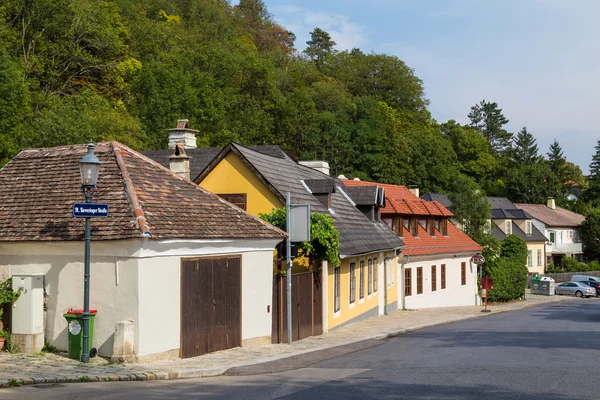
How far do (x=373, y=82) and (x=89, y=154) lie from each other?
243ft

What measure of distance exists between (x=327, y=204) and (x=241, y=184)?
3.71 m

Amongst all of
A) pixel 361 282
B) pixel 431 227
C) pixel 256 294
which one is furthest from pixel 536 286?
pixel 256 294

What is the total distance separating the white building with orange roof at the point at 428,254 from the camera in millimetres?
39438

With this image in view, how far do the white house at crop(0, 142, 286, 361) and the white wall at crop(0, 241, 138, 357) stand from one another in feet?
0.07

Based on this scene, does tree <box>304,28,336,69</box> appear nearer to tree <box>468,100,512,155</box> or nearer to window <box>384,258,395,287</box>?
tree <box>468,100,512,155</box>

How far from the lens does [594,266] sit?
7975 cm

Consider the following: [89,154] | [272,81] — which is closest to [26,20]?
[272,81]

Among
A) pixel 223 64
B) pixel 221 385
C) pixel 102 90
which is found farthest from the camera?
pixel 223 64

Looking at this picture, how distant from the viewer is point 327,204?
28.0m

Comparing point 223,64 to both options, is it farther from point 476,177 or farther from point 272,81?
point 476,177

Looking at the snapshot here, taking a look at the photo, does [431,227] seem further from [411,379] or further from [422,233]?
[411,379]

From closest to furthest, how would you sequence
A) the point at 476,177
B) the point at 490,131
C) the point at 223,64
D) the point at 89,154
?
the point at 89,154
the point at 223,64
the point at 476,177
the point at 490,131

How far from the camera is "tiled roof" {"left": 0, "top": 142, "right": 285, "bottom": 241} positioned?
1583cm

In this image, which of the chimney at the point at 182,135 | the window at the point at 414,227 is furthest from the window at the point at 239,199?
the window at the point at 414,227
